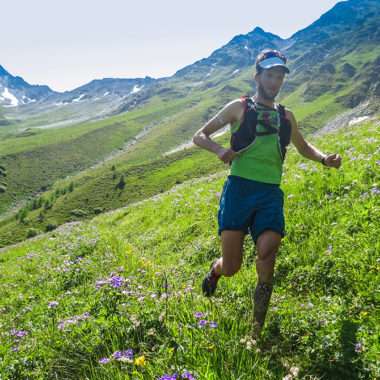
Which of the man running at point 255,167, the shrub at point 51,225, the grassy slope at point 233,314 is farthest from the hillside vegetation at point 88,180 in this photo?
the man running at point 255,167

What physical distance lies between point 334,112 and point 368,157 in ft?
576

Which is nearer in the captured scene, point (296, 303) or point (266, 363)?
point (266, 363)

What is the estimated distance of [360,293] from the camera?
13.4ft

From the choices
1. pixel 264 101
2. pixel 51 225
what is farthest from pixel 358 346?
pixel 51 225

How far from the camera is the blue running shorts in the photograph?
4.45 meters

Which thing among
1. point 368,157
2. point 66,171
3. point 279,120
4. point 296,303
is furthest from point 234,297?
point 66,171

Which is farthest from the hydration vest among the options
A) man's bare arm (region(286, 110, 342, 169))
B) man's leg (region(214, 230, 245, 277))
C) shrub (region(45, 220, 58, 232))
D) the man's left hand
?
shrub (region(45, 220, 58, 232))

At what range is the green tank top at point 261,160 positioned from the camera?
468 cm

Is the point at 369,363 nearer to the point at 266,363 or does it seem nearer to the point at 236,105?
the point at 266,363

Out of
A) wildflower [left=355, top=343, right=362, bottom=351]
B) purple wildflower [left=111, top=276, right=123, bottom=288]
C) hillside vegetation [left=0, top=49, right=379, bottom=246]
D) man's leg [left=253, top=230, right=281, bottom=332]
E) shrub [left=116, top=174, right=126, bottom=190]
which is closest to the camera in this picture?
wildflower [left=355, top=343, right=362, bottom=351]

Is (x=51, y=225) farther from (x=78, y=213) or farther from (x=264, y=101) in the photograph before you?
(x=264, y=101)

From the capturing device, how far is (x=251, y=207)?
455 cm

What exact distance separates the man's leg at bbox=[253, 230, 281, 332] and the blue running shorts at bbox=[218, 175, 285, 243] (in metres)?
0.24

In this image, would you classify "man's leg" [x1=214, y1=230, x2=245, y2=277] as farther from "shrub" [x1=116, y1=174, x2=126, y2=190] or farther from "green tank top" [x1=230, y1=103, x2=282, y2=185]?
"shrub" [x1=116, y1=174, x2=126, y2=190]
